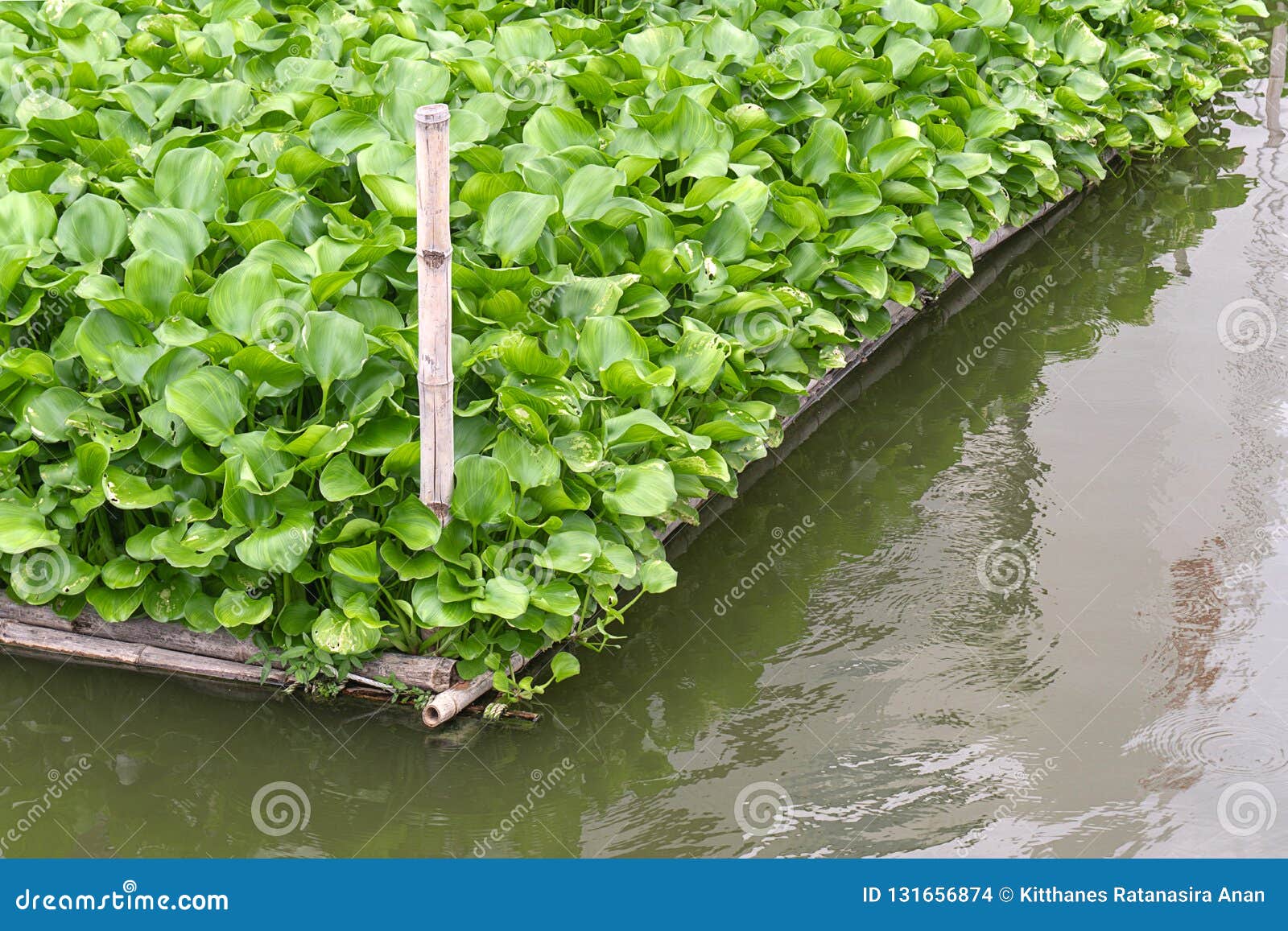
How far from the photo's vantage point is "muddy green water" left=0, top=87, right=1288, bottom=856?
10.3 feet

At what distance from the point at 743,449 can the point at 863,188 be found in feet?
3.55

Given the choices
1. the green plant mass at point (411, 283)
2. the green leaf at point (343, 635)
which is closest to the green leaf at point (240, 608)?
the green plant mass at point (411, 283)


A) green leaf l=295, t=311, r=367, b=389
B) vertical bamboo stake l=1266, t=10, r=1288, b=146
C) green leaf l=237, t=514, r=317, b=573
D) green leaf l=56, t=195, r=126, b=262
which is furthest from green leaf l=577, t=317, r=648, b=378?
vertical bamboo stake l=1266, t=10, r=1288, b=146

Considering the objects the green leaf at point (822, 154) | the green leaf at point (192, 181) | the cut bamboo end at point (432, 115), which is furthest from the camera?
the green leaf at point (822, 154)

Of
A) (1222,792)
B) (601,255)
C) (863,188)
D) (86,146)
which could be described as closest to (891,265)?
(863,188)

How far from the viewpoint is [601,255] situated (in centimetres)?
388

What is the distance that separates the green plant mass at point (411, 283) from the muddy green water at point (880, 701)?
0.82ft

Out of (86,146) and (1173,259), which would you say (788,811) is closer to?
(86,146)

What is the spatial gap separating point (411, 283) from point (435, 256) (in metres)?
0.52

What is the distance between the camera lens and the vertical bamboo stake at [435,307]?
307 cm

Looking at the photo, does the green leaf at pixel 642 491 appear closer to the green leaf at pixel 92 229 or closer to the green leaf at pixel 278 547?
the green leaf at pixel 278 547

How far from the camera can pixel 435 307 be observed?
3172 millimetres

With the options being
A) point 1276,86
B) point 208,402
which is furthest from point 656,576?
point 1276,86

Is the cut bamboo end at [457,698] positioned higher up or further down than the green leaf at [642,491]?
further down
